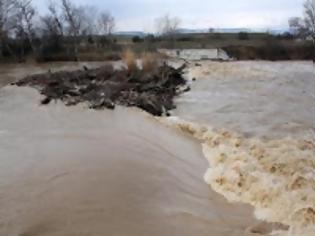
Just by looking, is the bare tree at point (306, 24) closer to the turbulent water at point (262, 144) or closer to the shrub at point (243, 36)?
the shrub at point (243, 36)

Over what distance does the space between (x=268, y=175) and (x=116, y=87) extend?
14.1m

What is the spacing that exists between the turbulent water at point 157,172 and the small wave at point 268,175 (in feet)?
0.07

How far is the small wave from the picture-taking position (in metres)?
8.11

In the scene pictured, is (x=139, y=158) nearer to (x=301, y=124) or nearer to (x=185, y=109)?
(x=301, y=124)

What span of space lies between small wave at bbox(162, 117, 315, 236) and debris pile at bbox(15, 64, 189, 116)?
249 inches

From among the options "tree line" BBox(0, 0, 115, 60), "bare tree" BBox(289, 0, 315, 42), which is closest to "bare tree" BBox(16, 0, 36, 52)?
"tree line" BBox(0, 0, 115, 60)

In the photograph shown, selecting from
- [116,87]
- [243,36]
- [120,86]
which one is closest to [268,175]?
[116,87]

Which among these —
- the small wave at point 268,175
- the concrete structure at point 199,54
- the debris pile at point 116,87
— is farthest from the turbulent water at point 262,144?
the concrete structure at point 199,54

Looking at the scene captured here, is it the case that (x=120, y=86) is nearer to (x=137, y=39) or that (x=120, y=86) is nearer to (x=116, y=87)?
(x=116, y=87)

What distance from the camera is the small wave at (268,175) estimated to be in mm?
8109

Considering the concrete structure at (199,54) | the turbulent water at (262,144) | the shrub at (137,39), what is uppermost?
the shrub at (137,39)

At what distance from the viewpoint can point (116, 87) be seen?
23.5 m

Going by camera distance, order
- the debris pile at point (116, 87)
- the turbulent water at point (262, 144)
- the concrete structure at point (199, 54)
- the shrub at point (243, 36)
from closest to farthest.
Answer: the turbulent water at point (262, 144), the debris pile at point (116, 87), the concrete structure at point (199, 54), the shrub at point (243, 36)

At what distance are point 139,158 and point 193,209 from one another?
10.8 feet
